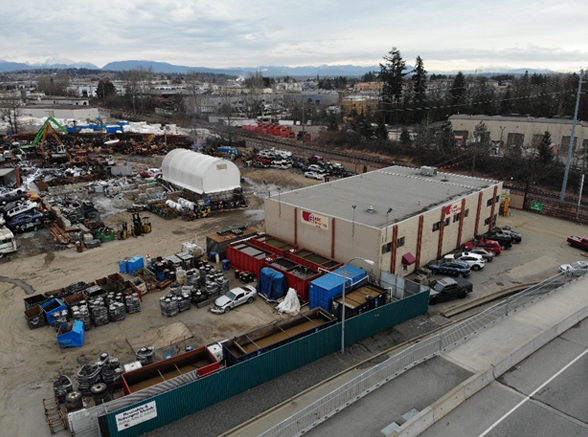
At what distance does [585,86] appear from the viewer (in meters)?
73.8

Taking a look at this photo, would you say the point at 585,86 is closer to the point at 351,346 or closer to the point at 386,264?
the point at 386,264

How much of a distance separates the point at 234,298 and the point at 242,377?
709 cm

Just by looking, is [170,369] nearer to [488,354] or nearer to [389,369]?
[389,369]

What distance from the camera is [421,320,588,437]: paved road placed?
13398 mm

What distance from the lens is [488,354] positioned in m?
17.0

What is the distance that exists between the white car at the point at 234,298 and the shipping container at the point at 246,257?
2.07 m

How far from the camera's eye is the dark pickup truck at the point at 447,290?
2397 cm

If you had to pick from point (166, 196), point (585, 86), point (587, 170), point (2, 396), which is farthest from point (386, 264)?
point (585, 86)

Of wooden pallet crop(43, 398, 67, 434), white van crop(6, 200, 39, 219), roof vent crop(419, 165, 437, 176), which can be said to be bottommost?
wooden pallet crop(43, 398, 67, 434)

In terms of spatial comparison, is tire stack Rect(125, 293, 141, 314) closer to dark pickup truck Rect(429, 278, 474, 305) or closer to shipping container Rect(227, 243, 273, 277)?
shipping container Rect(227, 243, 273, 277)

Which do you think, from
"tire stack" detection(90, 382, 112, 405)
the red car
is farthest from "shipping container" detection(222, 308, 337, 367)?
the red car

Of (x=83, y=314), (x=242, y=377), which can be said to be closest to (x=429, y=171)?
(x=242, y=377)

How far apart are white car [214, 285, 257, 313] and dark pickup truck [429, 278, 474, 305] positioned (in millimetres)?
9701

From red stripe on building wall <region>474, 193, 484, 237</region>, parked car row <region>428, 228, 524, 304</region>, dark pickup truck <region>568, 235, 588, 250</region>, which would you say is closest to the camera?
parked car row <region>428, 228, 524, 304</region>
